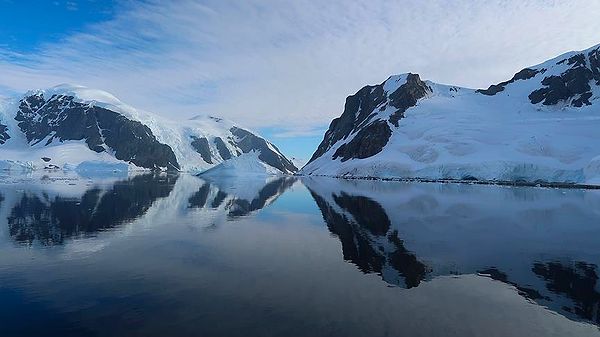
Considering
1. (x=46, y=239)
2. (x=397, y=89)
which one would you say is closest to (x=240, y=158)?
(x=397, y=89)

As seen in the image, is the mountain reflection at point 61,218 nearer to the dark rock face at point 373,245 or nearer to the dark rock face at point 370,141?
the dark rock face at point 373,245

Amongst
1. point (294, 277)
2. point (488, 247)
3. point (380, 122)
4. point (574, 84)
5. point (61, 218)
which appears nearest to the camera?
point (294, 277)

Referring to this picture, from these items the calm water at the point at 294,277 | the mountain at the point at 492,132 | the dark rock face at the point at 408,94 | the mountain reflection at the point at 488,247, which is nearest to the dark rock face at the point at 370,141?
the mountain at the point at 492,132

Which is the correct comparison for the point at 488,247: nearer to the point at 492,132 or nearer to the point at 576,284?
the point at 576,284

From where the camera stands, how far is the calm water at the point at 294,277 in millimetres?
12617

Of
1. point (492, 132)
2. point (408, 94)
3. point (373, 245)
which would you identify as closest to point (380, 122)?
point (408, 94)

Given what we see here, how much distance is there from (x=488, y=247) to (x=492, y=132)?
11795cm

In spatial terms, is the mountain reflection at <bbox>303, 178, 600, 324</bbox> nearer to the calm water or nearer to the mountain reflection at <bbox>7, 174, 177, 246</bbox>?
the calm water

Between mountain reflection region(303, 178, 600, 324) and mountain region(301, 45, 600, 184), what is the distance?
6779 cm

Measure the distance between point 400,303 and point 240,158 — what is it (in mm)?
148436

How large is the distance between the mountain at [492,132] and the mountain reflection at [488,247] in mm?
67789

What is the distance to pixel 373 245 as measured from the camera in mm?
25312

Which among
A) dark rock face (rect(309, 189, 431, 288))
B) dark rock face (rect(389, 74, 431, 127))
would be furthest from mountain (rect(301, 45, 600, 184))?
dark rock face (rect(309, 189, 431, 288))

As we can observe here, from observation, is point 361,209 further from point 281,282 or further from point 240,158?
point 240,158
